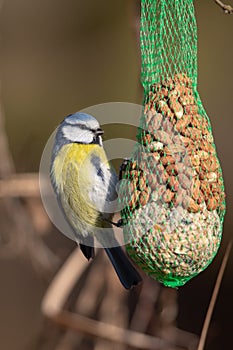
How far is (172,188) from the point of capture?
221 cm

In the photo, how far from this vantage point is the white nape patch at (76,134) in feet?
8.14

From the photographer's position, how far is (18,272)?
4.66m

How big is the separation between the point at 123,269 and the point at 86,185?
342 mm

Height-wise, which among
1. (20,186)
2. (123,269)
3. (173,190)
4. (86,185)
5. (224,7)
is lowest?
(123,269)

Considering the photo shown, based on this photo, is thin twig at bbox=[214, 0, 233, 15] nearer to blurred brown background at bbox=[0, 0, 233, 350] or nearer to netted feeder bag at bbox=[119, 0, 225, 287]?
netted feeder bag at bbox=[119, 0, 225, 287]

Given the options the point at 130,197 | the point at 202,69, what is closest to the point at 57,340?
the point at 130,197

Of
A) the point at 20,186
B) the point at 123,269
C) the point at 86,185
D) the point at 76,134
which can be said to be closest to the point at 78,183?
Answer: the point at 86,185

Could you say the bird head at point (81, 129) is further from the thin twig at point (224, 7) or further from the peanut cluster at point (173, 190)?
the thin twig at point (224, 7)

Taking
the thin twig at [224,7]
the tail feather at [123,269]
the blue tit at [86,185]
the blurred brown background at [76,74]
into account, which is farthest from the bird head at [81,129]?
the blurred brown background at [76,74]

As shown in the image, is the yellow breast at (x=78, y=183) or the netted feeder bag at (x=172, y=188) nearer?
the netted feeder bag at (x=172, y=188)

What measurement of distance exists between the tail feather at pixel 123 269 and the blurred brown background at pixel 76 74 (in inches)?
86.3

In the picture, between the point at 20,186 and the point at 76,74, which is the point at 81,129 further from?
the point at 76,74

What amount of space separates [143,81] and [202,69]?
9.47 feet

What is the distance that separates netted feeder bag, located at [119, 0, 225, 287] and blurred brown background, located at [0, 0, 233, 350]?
7.94 feet
